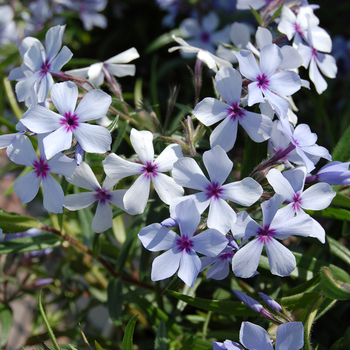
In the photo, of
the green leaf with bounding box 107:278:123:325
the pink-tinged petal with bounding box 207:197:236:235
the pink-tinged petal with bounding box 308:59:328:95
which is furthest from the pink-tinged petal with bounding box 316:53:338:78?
the green leaf with bounding box 107:278:123:325

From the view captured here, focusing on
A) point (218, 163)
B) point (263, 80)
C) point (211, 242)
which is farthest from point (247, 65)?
point (211, 242)

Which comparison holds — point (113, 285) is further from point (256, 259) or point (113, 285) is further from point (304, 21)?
point (304, 21)

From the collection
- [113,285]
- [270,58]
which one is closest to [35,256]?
[113,285]

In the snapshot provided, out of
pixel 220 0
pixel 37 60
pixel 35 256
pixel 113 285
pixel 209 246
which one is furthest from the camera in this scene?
pixel 220 0

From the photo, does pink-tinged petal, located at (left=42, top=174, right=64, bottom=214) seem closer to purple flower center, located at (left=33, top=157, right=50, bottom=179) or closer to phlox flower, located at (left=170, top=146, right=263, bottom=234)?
purple flower center, located at (left=33, top=157, right=50, bottom=179)

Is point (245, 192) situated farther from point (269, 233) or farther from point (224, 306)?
point (224, 306)
